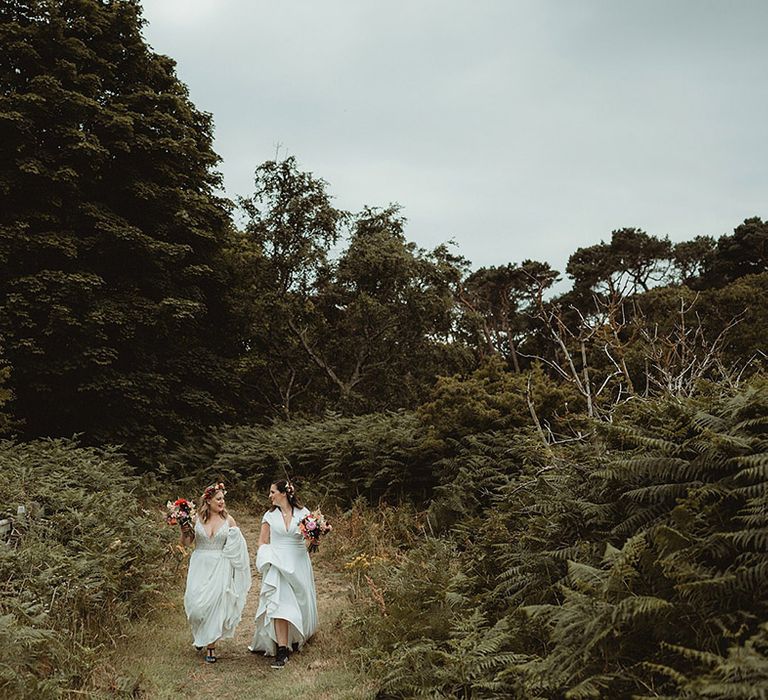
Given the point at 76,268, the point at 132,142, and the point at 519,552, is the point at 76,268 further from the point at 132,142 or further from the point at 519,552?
the point at 519,552

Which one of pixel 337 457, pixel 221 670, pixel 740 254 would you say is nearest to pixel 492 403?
pixel 337 457

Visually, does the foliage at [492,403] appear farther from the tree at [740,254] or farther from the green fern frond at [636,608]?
the tree at [740,254]

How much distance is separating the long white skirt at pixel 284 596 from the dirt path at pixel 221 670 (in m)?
0.21

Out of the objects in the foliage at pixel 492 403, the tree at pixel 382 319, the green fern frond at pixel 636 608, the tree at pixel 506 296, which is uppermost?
the tree at pixel 506 296

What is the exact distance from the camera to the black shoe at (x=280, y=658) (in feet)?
25.3

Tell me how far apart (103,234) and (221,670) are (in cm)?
1457

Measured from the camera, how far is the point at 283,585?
8.20 metres

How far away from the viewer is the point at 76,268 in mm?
19016

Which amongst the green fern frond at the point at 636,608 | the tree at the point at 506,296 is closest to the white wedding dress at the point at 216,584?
the green fern frond at the point at 636,608

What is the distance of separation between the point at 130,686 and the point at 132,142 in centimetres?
1685

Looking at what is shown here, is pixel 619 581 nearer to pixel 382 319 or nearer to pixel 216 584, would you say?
pixel 216 584

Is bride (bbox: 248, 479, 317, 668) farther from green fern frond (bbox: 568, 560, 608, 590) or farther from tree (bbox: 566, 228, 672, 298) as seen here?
tree (bbox: 566, 228, 672, 298)

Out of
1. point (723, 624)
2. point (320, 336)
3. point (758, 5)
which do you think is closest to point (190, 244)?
point (320, 336)

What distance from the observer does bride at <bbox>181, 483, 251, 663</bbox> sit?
8031 millimetres
